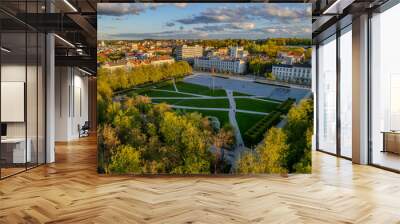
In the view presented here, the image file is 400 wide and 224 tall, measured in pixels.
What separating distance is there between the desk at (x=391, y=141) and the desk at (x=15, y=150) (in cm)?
674

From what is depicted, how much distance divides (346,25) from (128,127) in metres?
5.57

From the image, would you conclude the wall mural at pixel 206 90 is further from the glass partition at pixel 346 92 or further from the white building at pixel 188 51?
the glass partition at pixel 346 92

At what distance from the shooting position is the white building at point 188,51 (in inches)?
271

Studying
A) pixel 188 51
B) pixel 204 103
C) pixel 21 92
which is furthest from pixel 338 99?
pixel 21 92

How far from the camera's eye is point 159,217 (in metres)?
4.17

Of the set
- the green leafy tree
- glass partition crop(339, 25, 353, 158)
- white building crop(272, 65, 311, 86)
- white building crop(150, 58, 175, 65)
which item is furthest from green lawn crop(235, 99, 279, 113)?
glass partition crop(339, 25, 353, 158)

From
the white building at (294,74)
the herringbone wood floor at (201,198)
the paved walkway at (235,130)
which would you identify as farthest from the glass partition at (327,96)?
the paved walkway at (235,130)

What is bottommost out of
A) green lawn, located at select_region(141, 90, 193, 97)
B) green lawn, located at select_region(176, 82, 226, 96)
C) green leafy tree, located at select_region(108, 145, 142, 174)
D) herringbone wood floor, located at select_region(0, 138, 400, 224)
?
herringbone wood floor, located at select_region(0, 138, 400, 224)

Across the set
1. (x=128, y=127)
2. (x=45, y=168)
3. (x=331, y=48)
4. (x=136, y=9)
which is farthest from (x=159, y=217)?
(x=331, y=48)

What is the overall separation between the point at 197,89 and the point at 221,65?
1.90 feet

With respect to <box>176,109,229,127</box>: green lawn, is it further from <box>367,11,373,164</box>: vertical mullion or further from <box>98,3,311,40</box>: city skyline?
<box>367,11,373,164</box>: vertical mullion

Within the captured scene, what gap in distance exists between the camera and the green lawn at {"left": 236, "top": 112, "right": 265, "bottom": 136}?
677cm

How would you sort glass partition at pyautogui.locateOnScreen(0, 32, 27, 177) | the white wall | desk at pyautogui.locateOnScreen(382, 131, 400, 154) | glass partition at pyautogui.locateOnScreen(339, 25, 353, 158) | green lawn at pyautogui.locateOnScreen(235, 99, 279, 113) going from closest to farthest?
1. glass partition at pyautogui.locateOnScreen(0, 32, 27, 177)
2. green lawn at pyautogui.locateOnScreen(235, 99, 279, 113)
3. desk at pyautogui.locateOnScreen(382, 131, 400, 154)
4. glass partition at pyautogui.locateOnScreen(339, 25, 353, 158)
5. the white wall

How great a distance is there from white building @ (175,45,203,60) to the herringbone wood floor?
2067 mm
